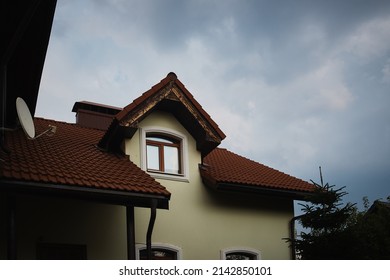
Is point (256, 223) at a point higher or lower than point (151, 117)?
lower

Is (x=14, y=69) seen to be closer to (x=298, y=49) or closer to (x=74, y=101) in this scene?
(x=74, y=101)

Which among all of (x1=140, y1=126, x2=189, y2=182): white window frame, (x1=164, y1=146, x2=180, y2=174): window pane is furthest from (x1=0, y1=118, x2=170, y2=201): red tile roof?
(x1=164, y1=146, x2=180, y2=174): window pane

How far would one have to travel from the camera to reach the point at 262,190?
49.3ft

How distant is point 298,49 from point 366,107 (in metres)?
3.53

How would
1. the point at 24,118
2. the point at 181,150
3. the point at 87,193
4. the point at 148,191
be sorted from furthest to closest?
the point at 181,150 < the point at 148,191 < the point at 87,193 < the point at 24,118

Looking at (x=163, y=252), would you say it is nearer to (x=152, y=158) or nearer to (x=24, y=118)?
(x=152, y=158)

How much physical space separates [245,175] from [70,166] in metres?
5.08

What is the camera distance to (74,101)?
62.1 ft

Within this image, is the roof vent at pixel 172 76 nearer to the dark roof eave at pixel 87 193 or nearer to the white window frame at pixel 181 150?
the white window frame at pixel 181 150

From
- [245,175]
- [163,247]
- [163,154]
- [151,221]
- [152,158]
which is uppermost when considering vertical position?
[163,154]

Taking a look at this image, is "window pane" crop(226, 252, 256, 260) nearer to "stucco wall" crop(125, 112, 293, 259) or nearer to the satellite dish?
"stucco wall" crop(125, 112, 293, 259)

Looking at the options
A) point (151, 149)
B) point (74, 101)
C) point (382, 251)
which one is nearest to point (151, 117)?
point (151, 149)

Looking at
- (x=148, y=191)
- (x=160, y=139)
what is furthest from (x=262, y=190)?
(x=148, y=191)

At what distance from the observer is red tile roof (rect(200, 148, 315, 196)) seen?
14.8 metres
